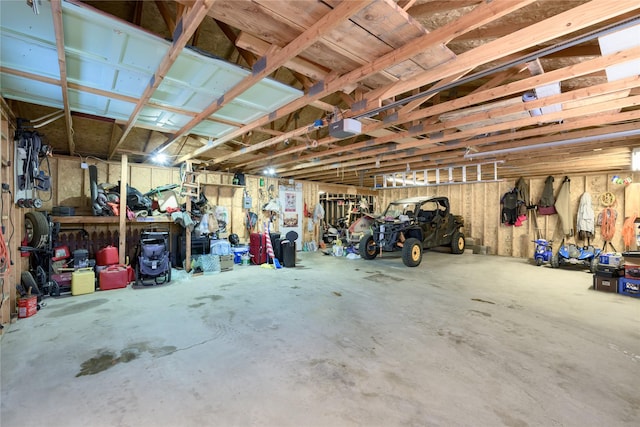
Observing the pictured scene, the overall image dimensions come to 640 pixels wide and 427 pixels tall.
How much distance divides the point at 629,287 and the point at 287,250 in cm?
597

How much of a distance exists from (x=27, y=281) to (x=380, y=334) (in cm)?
461

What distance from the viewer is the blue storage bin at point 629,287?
13.9 feet

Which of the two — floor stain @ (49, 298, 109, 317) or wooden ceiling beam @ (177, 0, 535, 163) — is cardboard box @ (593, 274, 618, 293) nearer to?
wooden ceiling beam @ (177, 0, 535, 163)

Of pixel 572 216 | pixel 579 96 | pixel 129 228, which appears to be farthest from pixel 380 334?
pixel 572 216

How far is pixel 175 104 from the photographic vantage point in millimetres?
3225

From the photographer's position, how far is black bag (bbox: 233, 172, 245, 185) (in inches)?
302

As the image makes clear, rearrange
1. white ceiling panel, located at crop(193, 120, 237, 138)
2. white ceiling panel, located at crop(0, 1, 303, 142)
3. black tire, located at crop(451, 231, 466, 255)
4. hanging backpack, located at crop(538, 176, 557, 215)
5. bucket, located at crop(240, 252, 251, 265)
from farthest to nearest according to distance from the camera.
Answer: black tire, located at crop(451, 231, 466, 255), hanging backpack, located at crop(538, 176, 557, 215), bucket, located at crop(240, 252, 251, 265), white ceiling panel, located at crop(193, 120, 237, 138), white ceiling panel, located at crop(0, 1, 303, 142)

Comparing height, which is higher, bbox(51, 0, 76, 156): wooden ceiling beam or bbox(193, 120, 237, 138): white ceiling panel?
bbox(193, 120, 237, 138): white ceiling panel

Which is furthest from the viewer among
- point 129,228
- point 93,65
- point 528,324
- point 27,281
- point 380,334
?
point 129,228

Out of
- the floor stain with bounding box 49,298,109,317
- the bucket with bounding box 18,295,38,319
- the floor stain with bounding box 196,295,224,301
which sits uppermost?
the bucket with bounding box 18,295,38,319

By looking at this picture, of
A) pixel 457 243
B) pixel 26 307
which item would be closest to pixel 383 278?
pixel 457 243

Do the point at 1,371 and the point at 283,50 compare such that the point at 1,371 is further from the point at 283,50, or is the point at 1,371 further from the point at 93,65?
the point at 283,50

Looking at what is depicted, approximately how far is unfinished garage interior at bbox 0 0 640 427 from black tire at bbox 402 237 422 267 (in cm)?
6

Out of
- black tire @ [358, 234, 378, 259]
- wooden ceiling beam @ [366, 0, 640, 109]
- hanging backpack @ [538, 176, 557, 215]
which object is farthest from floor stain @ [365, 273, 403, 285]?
hanging backpack @ [538, 176, 557, 215]
